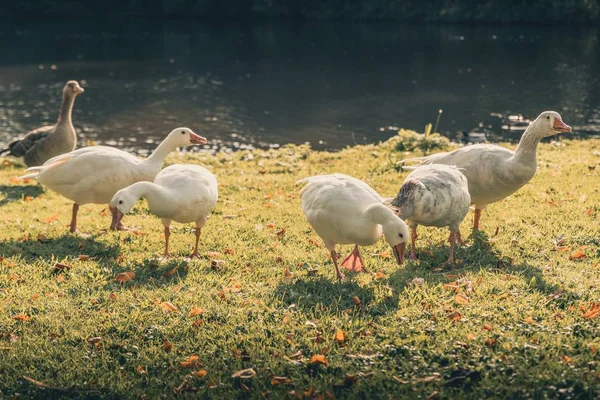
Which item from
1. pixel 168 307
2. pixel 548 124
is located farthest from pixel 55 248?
pixel 548 124

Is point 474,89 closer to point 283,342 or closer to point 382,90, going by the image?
point 382,90

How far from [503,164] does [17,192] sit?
911 cm

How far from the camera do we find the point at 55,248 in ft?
31.6

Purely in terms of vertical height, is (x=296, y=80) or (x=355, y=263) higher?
(x=355, y=263)

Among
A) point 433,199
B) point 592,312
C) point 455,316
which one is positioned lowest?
point 455,316

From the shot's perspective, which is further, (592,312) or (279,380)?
(592,312)

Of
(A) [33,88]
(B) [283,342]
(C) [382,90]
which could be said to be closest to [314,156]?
(B) [283,342]

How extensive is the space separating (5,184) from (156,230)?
5.38m

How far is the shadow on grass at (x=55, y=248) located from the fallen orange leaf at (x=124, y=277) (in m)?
0.95

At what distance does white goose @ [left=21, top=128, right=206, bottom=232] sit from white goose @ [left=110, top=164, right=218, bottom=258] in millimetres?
1099

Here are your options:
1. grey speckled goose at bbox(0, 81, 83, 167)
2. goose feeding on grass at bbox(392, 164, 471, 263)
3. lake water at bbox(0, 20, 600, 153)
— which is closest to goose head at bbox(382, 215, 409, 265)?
goose feeding on grass at bbox(392, 164, 471, 263)

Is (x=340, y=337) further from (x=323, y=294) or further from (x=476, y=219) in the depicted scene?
(x=476, y=219)

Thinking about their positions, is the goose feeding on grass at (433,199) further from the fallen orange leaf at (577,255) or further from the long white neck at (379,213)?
the fallen orange leaf at (577,255)

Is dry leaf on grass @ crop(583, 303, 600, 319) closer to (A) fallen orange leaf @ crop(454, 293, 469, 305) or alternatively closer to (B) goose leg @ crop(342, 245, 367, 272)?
(A) fallen orange leaf @ crop(454, 293, 469, 305)
